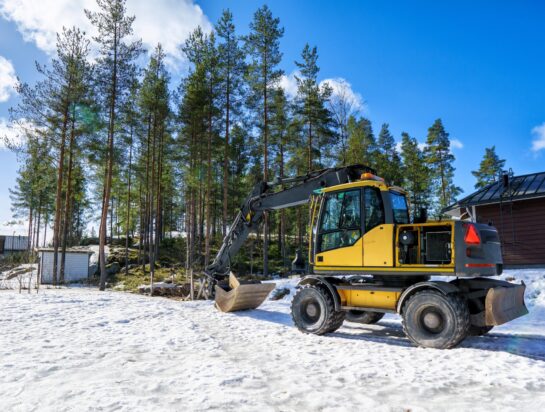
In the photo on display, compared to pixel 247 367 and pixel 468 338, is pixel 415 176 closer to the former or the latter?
pixel 468 338

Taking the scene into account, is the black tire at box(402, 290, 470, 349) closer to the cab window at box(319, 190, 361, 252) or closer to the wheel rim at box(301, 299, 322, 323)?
the cab window at box(319, 190, 361, 252)

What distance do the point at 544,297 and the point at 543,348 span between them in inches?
223

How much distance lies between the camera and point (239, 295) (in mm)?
10398

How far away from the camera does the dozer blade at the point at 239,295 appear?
10453 millimetres

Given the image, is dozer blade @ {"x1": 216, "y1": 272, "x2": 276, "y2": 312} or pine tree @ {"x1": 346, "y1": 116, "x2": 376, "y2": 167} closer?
dozer blade @ {"x1": 216, "y1": 272, "x2": 276, "y2": 312}

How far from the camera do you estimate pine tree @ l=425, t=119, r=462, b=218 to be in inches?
1572

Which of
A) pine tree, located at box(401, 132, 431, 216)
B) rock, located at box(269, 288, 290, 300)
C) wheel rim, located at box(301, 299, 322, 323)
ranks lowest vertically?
rock, located at box(269, 288, 290, 300)

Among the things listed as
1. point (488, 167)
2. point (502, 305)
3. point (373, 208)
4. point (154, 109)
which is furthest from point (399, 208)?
point (488, 167)

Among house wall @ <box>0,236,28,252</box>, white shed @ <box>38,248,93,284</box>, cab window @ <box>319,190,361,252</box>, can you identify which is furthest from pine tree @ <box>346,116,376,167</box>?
house wall @ <box>0,236,28,252</box>

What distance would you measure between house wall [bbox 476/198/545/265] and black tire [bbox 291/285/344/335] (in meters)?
10.7

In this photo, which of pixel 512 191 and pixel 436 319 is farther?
pixel 512 191

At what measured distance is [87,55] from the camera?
21.2m

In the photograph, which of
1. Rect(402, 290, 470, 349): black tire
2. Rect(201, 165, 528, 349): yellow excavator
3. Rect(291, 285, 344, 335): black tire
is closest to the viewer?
Rect(402, 290, 470, 349): black tire

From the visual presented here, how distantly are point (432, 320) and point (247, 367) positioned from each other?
349 centimetres
